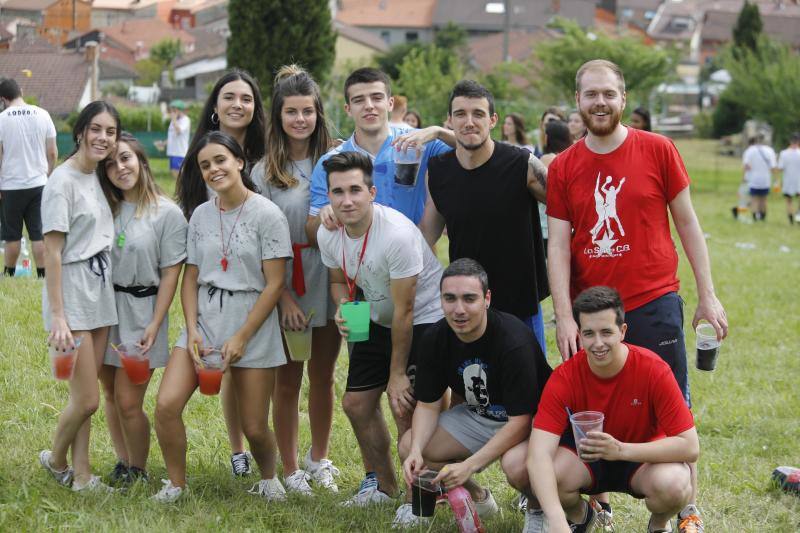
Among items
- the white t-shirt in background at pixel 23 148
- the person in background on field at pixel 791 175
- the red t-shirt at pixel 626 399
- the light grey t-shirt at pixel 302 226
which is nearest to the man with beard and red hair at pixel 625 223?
the red t-shirt at pixel 626 399

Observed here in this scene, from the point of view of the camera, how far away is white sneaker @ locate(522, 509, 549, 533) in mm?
4621

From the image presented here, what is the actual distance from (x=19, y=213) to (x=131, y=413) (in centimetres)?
658

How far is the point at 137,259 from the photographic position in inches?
203

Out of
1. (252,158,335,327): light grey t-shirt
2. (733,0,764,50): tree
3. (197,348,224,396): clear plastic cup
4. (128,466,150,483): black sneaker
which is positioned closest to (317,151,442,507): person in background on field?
(252,158,335,327): light grey t-shirt

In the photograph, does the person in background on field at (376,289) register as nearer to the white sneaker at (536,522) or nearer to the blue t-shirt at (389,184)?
the blue t-shirt at (389,184)

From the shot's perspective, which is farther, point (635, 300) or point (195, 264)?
point (195, 264)

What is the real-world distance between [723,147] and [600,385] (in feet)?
147

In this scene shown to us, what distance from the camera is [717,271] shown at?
14.1 metres

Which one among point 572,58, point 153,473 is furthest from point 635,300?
point 572,58

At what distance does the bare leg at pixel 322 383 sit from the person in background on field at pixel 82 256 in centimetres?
117

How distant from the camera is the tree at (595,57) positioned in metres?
37.5

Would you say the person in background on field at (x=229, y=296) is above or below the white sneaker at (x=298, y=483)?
above

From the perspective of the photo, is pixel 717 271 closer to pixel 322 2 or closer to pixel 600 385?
pixel 600 385

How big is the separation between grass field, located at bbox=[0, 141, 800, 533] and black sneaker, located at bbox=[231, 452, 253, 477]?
0.09 metres
